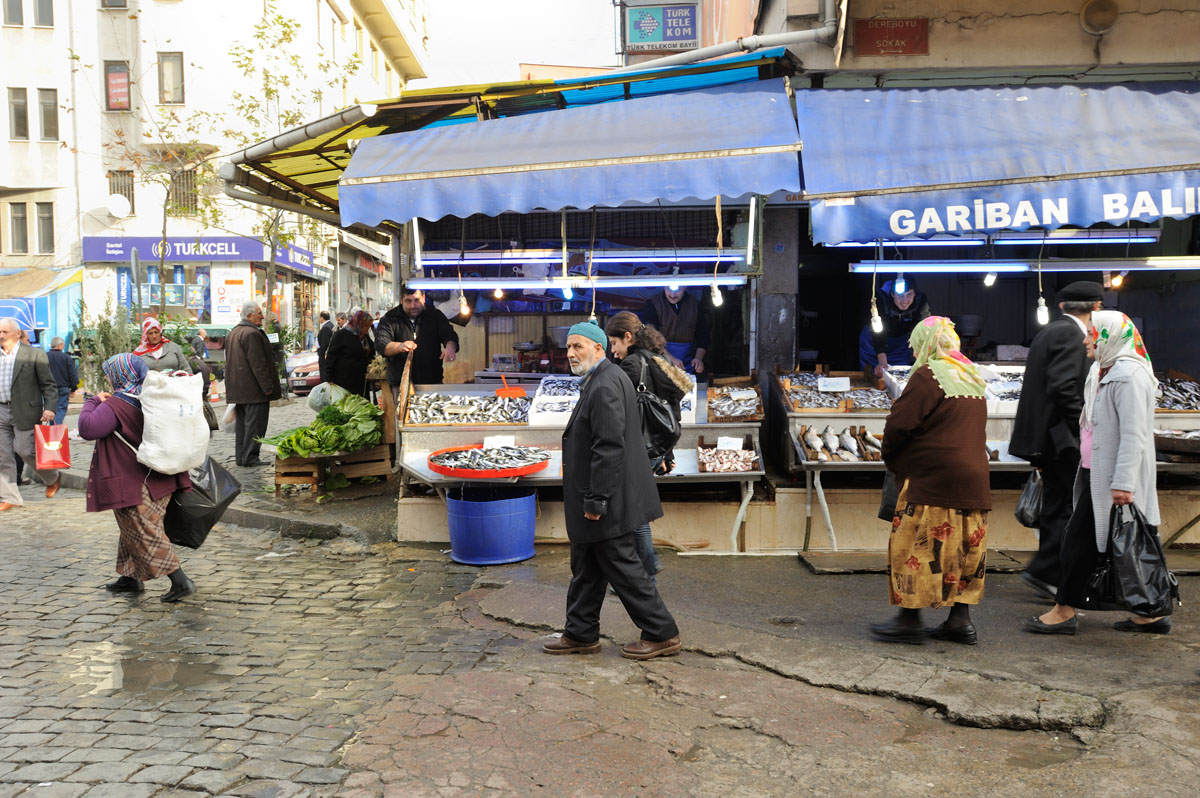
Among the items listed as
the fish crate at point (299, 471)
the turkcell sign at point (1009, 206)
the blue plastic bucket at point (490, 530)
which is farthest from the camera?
the fish crate at point (299, 471)

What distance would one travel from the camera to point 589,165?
7.73 metres

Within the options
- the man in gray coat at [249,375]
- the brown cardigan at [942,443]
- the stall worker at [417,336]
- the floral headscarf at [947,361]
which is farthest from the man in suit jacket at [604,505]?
the man in gray coat at [249,375]

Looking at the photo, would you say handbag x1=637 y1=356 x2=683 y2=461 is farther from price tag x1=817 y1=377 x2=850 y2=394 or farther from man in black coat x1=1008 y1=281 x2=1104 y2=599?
price tag x1=817 y1=377 x2=850 y2=394

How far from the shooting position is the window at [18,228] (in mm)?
31203

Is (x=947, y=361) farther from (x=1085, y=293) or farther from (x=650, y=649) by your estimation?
(x=650, y=649)

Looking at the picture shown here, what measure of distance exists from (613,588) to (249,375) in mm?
7898

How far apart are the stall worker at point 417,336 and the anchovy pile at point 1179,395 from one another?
6.67m

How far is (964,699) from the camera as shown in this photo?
4562mm

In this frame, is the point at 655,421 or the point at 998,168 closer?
the point at 655,421

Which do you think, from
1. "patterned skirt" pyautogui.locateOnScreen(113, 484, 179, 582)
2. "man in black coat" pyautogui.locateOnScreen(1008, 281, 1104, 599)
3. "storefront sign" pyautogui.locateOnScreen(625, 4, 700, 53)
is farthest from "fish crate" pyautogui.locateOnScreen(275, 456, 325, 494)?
"storefront sign" pyautogui.locateOnScreen(625, 4, 700, 53)

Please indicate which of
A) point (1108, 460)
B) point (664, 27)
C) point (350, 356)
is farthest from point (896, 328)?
point (664, 27)

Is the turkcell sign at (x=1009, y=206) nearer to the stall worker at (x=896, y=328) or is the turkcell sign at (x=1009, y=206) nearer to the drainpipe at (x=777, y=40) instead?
the stall worker at (x=896, y=328)

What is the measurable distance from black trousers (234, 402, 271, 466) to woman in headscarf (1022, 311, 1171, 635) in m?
9.45

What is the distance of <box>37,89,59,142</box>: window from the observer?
3083 centimetres
